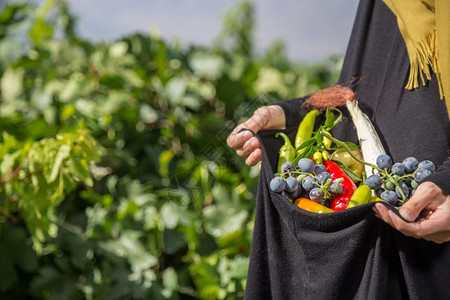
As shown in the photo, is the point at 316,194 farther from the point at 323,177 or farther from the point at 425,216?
the point at 425,216

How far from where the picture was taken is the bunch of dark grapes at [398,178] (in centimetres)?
108

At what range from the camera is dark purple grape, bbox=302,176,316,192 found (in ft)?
3.69

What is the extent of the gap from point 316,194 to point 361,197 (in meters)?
0.09

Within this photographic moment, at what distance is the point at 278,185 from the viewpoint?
1.14m

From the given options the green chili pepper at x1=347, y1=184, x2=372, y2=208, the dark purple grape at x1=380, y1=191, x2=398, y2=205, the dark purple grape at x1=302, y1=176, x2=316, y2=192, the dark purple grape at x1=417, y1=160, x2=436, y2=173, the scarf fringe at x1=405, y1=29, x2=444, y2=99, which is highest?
the scarf fringe at x1=405, y1=29, x2=444, y2=99

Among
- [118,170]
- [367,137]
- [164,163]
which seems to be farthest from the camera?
[118,170]

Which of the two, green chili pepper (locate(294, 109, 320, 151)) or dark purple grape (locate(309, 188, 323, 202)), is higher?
green chili pepper (locate(294, 109, 320, 151))

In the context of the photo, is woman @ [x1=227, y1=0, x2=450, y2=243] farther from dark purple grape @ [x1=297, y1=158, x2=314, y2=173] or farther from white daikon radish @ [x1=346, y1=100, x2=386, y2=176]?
dark purple grape @ [x1=297, y1=158, x2=314, y2=173]

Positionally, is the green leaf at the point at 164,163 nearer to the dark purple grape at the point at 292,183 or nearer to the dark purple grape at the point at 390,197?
the dark purple grape at the point at 292,183

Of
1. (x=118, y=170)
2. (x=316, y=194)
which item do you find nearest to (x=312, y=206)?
(x=316, y=194)

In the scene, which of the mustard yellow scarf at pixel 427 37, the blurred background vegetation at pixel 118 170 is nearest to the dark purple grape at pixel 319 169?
the mustard yellow scarf at pixel 427 37

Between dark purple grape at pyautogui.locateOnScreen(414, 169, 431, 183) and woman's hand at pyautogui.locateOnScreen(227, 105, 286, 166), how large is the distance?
37 centimetres

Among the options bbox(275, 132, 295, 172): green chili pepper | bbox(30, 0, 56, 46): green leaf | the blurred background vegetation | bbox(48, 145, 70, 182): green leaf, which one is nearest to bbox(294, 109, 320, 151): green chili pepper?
bbox(275, 132, 295, 172): green chili pepper

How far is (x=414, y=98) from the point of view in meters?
1.24
